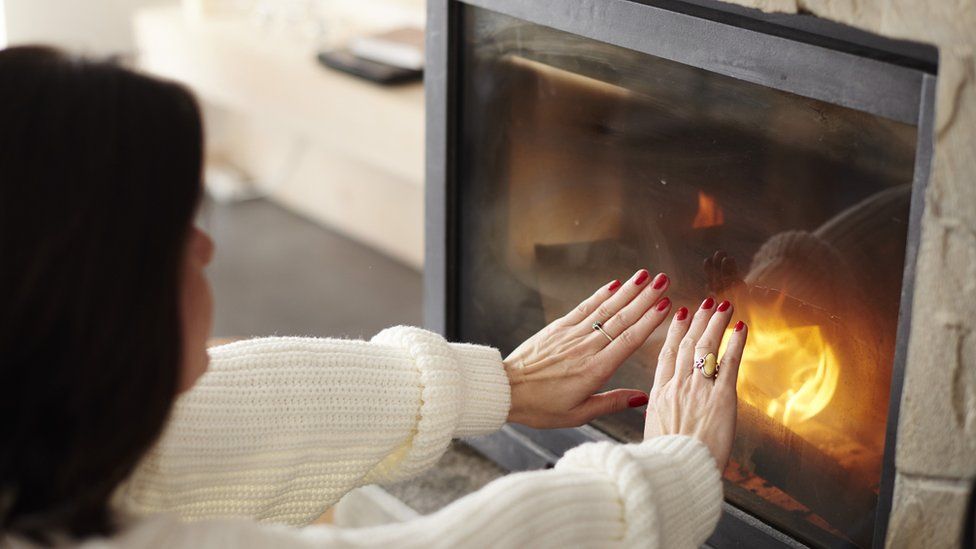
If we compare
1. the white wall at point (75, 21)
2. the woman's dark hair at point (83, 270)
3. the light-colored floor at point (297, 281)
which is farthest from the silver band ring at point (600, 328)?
the white wall at point (75, 21)

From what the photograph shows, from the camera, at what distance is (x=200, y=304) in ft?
2.74

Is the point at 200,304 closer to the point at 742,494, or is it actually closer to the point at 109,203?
the point at 109,203

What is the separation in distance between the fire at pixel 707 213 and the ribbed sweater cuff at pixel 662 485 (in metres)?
0.25

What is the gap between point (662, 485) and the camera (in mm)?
994

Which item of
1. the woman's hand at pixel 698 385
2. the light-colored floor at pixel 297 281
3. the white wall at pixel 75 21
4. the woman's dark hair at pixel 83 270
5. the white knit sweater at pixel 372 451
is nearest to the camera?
the woman's dark hair at pixel 83 270

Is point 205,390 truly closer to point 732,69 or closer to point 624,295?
point 624,295

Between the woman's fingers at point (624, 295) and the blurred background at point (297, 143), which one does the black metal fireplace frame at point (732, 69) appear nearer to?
the woman's fingers at point (624, 295)

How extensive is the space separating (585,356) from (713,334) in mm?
164

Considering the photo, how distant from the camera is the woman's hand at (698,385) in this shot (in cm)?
108

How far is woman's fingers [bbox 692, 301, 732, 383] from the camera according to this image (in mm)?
1129

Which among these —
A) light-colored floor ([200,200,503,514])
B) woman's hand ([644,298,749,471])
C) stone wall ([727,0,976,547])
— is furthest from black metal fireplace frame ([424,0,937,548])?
light-colored floor ([200,200,503,514])

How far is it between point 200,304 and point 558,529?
35 cm

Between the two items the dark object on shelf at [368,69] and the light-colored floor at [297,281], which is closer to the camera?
the dark object on shelf at [368,69]

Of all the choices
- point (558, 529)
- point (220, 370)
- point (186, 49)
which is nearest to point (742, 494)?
point (558, 529)
